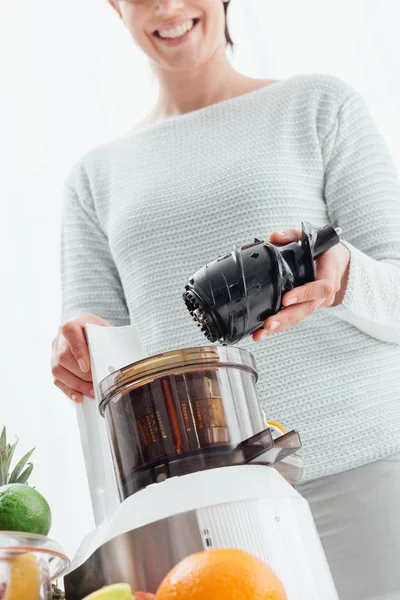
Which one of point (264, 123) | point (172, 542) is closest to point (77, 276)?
point (264, 123)

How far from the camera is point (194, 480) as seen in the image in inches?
20.8

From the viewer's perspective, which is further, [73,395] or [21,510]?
[73,395]

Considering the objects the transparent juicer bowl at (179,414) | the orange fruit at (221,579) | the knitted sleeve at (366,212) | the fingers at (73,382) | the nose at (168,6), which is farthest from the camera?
the nose at (168,6)

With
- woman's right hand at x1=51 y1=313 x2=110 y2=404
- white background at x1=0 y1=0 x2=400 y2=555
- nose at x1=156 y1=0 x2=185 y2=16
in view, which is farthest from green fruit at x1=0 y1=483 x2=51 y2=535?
white background at x1=0 y1=0 x2=400 y2=555

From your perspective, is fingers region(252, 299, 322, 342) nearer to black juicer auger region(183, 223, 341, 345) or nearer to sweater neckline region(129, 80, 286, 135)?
black juicer auger region(183, 223, 341, 345)

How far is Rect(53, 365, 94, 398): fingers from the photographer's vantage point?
2.62ft

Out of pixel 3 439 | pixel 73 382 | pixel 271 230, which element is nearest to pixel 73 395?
pixel 73 382

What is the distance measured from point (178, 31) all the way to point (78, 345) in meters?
0.61

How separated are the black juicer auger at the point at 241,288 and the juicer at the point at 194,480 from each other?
0.18 feet

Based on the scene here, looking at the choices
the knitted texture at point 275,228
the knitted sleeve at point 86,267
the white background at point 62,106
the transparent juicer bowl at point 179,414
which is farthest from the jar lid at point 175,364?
the white background at point 62,106

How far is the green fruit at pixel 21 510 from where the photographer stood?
0.53m

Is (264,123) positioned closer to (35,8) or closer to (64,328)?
(64,328)

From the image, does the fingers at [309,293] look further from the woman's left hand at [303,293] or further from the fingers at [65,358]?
the fingers at [65,358]

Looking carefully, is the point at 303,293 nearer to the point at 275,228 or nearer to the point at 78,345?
the point at 78,345
